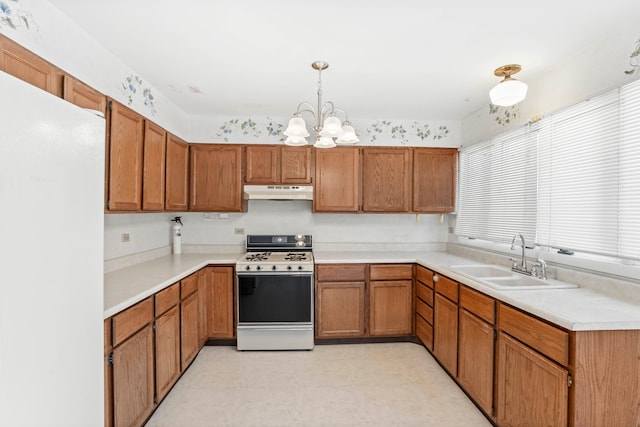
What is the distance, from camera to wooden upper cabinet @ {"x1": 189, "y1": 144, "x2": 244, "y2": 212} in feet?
11.1

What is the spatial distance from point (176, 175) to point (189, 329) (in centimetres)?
144

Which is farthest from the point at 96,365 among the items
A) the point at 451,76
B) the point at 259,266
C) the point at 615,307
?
the point at 451,76

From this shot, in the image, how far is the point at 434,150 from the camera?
3.55 m

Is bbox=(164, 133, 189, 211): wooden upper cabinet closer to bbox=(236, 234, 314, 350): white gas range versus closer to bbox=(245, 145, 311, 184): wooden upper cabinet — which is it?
bbox=(245, 145, 311, 184): wooden upper cabinet

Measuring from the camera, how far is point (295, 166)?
11.3 ft

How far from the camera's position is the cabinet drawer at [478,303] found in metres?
1.96

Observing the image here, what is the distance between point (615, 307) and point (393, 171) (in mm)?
2267

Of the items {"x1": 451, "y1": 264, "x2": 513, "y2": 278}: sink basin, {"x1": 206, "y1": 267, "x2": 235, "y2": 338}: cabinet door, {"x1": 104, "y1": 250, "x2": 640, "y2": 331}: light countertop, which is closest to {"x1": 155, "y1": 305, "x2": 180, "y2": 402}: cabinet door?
{"x1": 104, "y1": 250, "x2": 640, "y2": 331}: light countertop

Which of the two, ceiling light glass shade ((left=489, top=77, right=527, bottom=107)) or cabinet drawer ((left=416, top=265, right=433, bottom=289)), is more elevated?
ceiling light glass shade ((left=489, top=77, right=527, bottom=107))

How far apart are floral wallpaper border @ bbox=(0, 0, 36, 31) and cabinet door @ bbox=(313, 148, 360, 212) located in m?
2.40

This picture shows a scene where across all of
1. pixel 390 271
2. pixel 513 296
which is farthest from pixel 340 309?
pixel 513 296

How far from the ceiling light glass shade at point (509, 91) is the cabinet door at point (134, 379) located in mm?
2758

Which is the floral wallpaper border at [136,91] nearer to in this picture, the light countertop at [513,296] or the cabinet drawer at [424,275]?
the light countertop at [513,296]

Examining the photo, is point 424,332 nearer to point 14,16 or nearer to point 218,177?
point 218,177
